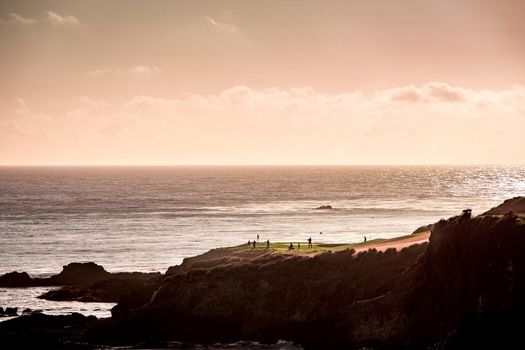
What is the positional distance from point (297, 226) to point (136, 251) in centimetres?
3515

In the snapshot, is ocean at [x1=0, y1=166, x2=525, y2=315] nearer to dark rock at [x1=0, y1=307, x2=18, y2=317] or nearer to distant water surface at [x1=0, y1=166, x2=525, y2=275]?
distant water surface at [x1=0, y1=166, x2=525, y2=275]

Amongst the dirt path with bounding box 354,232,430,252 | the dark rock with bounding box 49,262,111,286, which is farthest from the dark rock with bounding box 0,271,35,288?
the dirt path with bounding box 354,232,430,252

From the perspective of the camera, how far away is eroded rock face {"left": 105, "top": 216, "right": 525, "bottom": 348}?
49.1 m

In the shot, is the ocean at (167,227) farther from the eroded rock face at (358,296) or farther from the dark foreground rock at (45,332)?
the eroded rock face at (358,296)

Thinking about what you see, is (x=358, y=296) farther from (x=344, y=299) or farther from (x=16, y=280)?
(x=16, y=280)


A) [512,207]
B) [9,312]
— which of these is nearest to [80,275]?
[9,312]

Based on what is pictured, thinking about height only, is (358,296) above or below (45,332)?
above

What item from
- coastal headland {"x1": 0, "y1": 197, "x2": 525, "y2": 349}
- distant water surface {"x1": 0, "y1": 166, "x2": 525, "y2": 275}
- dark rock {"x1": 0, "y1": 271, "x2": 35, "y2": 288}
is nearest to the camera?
coastal headland {"x1": 0, "y1": 197, "x2": 525, "y2": 349}

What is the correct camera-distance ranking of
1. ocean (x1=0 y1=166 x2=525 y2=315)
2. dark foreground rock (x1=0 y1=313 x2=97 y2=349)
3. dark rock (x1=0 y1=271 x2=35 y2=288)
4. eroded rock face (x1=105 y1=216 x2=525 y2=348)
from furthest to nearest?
ocean (x1=0 y1=166 x2=525 y2=315), dark rock (x1=0 y1=271 x2=35 y2=288), dark foreground rock (x1=0 y1=313 x2=97 y2=349), eroded rock face (x1=105 y1=216 x2=525 y2=348)

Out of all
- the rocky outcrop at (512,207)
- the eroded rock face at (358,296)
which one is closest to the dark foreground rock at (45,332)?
the eroded rock face at (358,296)

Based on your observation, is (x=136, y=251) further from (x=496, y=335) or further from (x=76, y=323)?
(x=496, y=335)

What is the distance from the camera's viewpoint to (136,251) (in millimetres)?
106250

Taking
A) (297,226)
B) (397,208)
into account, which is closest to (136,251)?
(297,226)

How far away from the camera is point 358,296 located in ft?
180
